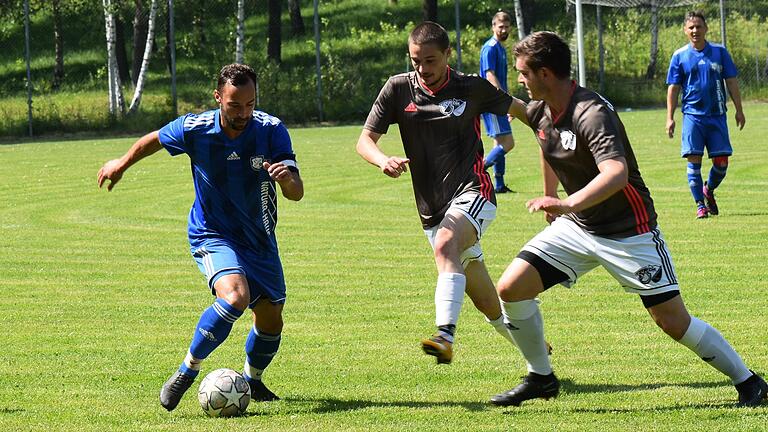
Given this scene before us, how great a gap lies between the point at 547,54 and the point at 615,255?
1041 millimetres

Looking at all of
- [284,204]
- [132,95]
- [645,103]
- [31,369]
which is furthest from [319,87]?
[31,369]

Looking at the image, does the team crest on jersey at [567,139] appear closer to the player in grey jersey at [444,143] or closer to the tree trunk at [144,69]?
the player in grey jersey at [444,143]

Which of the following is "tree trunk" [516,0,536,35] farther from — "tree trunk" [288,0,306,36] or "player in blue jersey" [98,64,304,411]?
"player in blue jersey" [98,64,304,411]

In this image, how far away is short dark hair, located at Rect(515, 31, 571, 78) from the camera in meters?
5.78

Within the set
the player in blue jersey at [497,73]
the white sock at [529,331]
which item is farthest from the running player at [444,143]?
the player in blue jersey at [497,73]

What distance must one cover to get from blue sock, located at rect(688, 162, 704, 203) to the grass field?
1.56 ft

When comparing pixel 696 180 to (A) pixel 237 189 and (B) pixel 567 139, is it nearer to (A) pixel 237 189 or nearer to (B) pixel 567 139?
(B) pixel 567 139

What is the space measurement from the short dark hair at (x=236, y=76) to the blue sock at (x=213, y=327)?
3.64 feet

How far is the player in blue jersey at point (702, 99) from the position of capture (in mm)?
13641

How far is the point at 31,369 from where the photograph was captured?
292 inches

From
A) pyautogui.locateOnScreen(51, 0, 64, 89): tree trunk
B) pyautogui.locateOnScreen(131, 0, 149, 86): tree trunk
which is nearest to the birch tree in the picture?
pyautogui.locateOnScreen(131, 0, 149, 86): tree trunk

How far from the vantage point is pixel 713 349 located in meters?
5.97

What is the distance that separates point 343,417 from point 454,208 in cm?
136

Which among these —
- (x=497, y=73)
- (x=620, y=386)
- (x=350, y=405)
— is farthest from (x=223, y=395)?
(x=497, y=73)
